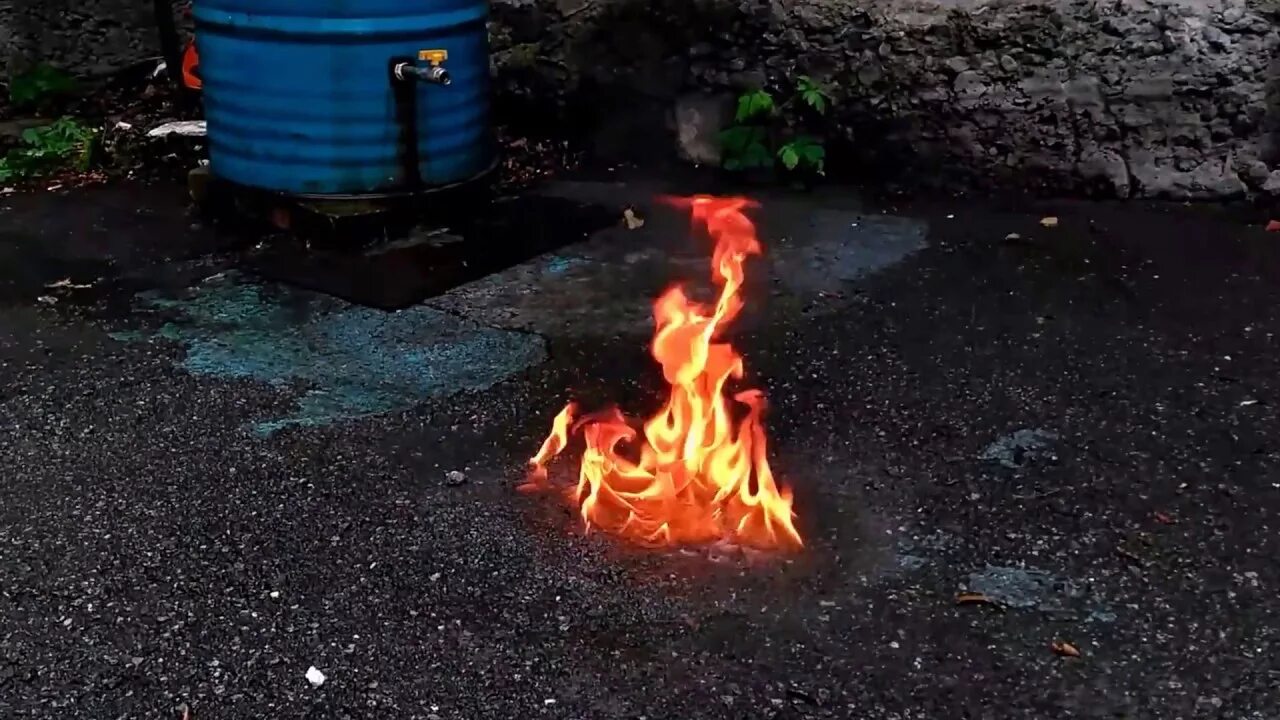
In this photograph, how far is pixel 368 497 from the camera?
9.90ft

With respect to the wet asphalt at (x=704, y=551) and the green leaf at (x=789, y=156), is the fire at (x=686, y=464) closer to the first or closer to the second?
the wet asphalt at (x=704, y=551)

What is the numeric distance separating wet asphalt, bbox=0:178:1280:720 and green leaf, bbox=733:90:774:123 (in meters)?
1.16

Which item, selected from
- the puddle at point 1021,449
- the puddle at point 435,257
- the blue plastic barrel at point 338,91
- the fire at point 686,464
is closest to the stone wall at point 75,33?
the blue plastic barrel at point 338,91

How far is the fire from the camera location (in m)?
2.84

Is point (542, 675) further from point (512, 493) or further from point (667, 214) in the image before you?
point (667, 214)

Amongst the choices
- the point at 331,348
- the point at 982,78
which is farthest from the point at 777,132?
the point at 331,348

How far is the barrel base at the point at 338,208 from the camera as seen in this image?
4.72 meters

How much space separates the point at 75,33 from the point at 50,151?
1.02 metres

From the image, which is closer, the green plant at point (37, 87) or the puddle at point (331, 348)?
the puddle at point (331, 348)

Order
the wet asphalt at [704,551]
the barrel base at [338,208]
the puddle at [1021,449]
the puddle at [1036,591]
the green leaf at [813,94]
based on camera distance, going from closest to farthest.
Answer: the wet asphalt at [704,551] < the puddle at [1036,591] < the puddle at [1021,449] < the barrel base at [338,208] < the green leaf at [813,94]

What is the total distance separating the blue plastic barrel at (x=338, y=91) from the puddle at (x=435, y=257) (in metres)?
0.24

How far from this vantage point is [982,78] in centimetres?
516

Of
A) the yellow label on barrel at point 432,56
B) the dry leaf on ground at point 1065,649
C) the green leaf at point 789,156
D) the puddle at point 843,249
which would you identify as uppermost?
the yellow label on barrel at point 432,56

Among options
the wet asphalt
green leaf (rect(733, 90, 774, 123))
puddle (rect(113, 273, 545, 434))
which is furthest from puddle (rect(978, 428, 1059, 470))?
green leaf (rect(733, 90, 774, 123))
